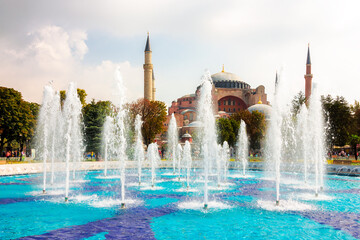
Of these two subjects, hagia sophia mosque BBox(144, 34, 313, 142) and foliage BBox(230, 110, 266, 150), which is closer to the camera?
foliage BBox(230, 110, 266, 150)

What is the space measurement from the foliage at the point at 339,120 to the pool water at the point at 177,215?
21.8 m

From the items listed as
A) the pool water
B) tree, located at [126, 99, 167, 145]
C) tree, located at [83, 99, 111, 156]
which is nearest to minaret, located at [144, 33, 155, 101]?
tree, located at [126, 99, 167, 145]

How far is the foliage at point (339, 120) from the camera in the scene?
105 ft

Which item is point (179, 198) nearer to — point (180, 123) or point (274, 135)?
point (274, 135)

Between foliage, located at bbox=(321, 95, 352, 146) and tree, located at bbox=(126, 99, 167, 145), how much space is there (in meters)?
18.5

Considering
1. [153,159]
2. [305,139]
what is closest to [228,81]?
[153,159]

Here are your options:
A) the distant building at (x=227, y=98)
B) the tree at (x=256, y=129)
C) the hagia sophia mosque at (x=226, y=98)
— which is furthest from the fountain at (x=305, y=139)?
the distant building at (x=227, y=98)

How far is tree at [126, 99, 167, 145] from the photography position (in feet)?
123

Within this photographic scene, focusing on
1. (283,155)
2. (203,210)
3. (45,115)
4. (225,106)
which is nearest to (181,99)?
(225,106)

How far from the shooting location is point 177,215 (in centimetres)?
852

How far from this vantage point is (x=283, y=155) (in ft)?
109

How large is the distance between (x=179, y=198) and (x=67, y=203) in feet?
12.1

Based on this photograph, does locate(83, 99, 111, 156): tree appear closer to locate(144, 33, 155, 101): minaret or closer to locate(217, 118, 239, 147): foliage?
locate(217, 118, 239, 147): foliage

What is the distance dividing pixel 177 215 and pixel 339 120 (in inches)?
1133
